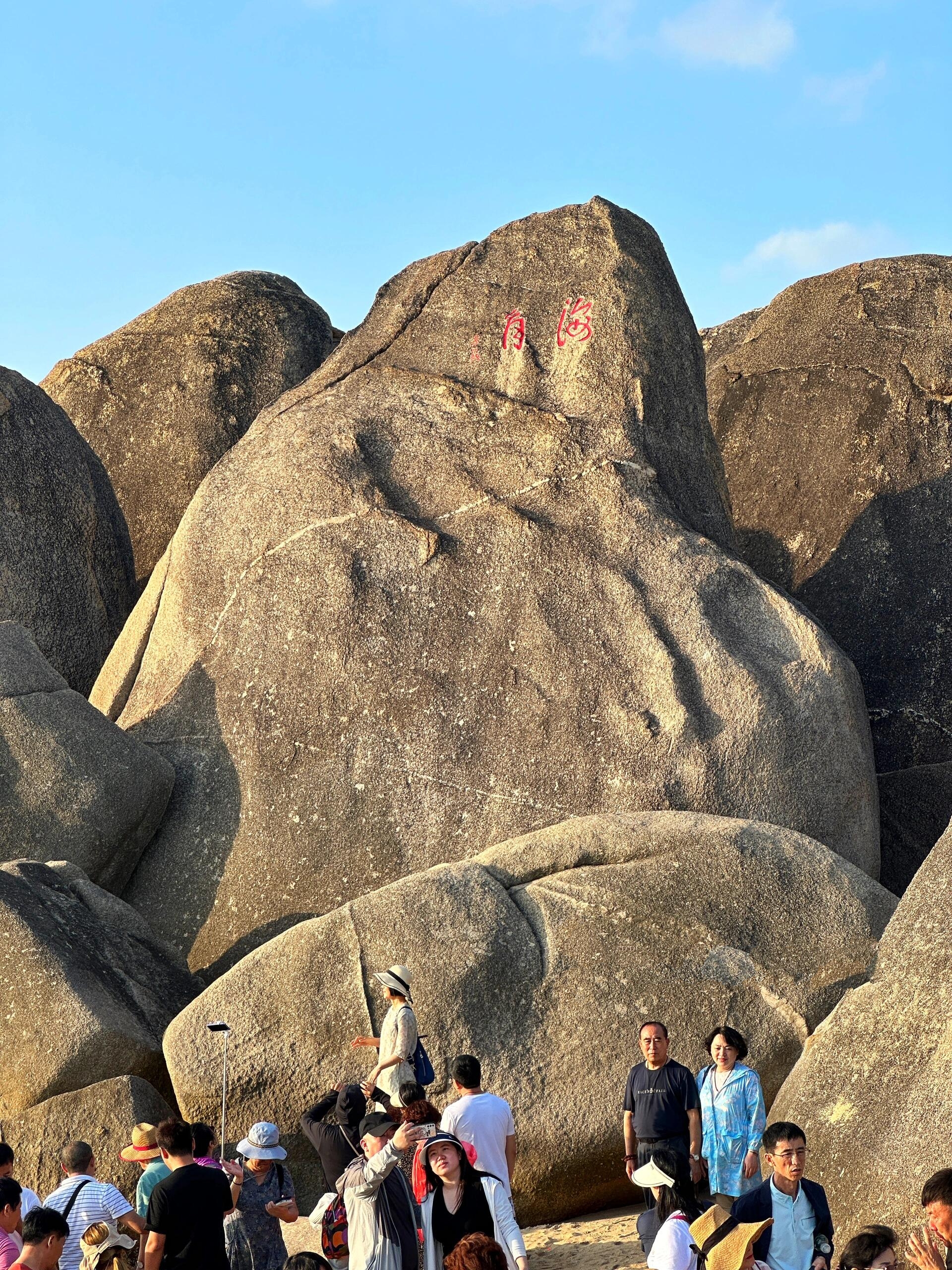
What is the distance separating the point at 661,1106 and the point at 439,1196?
5.41 feet

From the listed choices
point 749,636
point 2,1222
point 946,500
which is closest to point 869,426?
point 946,500

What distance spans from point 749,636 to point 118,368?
26.6ft

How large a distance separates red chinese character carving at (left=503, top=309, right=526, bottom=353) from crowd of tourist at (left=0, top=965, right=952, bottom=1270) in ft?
20.0

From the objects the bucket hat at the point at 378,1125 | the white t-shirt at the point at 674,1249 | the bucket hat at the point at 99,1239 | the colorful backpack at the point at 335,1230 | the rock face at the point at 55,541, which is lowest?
the white t-shirt at the point at 674,1249

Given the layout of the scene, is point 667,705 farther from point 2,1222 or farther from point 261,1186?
point 2,1222

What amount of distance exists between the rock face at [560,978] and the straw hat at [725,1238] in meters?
2.88

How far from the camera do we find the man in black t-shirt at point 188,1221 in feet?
16.0

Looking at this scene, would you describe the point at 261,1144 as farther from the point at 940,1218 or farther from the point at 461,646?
the point at 461,646

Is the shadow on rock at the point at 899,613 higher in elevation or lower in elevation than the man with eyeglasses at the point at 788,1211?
higher

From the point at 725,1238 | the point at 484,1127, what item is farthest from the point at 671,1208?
the point at 484,1127

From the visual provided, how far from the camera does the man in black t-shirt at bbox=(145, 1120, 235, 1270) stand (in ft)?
16.0

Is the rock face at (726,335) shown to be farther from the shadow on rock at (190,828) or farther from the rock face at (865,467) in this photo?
the shadow on rock at (190,828)

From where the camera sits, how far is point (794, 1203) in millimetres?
4781

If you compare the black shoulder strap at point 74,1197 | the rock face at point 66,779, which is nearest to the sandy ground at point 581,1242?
the black shoulder strap at point 74,1197
